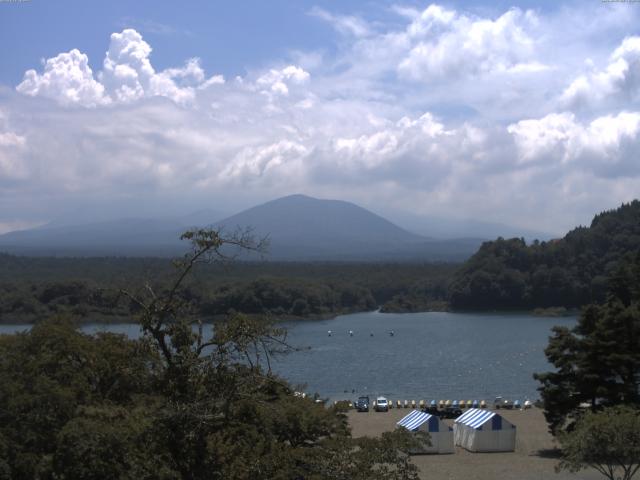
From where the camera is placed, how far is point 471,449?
55.4 ft

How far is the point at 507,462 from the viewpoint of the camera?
15.5 m

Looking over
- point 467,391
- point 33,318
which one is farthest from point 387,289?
point 467,391

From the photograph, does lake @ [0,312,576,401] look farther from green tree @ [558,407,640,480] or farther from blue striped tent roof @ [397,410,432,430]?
green tree @ [558,407,640,480]

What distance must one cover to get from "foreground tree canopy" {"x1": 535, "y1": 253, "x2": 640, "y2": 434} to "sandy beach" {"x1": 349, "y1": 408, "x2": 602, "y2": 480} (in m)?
0.77

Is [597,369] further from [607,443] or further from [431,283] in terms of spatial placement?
[431,283]

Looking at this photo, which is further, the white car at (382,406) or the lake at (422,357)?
the lake at (422,357)

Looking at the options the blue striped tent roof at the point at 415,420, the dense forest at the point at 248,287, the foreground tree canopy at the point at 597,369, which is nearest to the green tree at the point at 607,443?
the foreground tree canopy at the point at 597,369

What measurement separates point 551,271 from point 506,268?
346 cm

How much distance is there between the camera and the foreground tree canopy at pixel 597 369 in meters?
15.7

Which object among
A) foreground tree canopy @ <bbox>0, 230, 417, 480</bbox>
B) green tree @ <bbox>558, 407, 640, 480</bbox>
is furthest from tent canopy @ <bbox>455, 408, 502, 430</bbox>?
foreground tree canopy @ <bbox>0, 230, 417, 480</bbox>

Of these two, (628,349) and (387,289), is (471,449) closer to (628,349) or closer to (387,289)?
(628,349)

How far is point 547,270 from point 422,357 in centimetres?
2633

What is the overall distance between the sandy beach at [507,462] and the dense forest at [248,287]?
14.3m

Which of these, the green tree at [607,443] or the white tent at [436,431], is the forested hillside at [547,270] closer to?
the white tent at [436,431]
